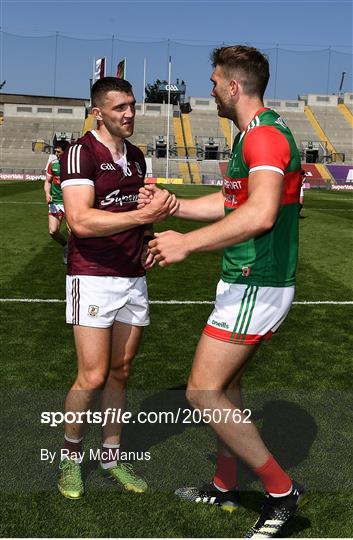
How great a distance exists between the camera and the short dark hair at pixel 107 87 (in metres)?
3.51

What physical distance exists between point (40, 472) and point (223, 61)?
242 centimetres

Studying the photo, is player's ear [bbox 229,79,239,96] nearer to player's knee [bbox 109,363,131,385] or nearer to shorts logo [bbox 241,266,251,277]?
shorts logo [bbox 241,266,251,277]

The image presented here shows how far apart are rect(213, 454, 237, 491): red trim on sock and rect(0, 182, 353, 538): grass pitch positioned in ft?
0.48

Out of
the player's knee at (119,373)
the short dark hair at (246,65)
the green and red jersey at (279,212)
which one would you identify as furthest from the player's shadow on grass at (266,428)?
the short dark hair at (246,65)

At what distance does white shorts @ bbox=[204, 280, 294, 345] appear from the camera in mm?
2961

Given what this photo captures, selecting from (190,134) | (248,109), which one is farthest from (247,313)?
(190,134)

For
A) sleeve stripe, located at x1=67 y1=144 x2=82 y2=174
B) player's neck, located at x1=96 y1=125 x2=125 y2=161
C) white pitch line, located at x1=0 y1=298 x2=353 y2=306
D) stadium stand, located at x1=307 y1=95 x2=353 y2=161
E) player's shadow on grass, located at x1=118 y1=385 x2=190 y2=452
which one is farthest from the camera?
stadium stand, located at x1=307 y1=95 x2=353 y2=161

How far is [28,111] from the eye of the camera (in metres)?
65.1

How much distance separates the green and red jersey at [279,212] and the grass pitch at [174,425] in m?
1.25

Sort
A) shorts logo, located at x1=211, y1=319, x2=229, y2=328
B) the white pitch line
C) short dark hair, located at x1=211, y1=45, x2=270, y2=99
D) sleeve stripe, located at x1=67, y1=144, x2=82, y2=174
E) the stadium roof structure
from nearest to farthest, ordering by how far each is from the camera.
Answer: short dark hair, located at x1=211, y1=45, x2=270, y2=99 < shorts logo, located at x1=211, y1=319, x2=229, y2=328 < sleeve stripe, located at x1=67, y1=144, x2=82, y2=174 < the white pitch line < the stadium roof structure

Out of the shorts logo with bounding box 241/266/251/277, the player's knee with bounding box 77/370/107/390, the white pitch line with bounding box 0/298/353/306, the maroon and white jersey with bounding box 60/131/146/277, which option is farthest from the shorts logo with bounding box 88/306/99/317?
the white pitch line with bounding box 0/298/353/306

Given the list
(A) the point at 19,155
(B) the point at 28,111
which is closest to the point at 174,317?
(A) the point at 19,155

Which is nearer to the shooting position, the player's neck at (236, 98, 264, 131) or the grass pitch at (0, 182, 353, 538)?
the player's neck at (236, 98, 264, 131)

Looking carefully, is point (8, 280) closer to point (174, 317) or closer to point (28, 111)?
point (174, 317)
